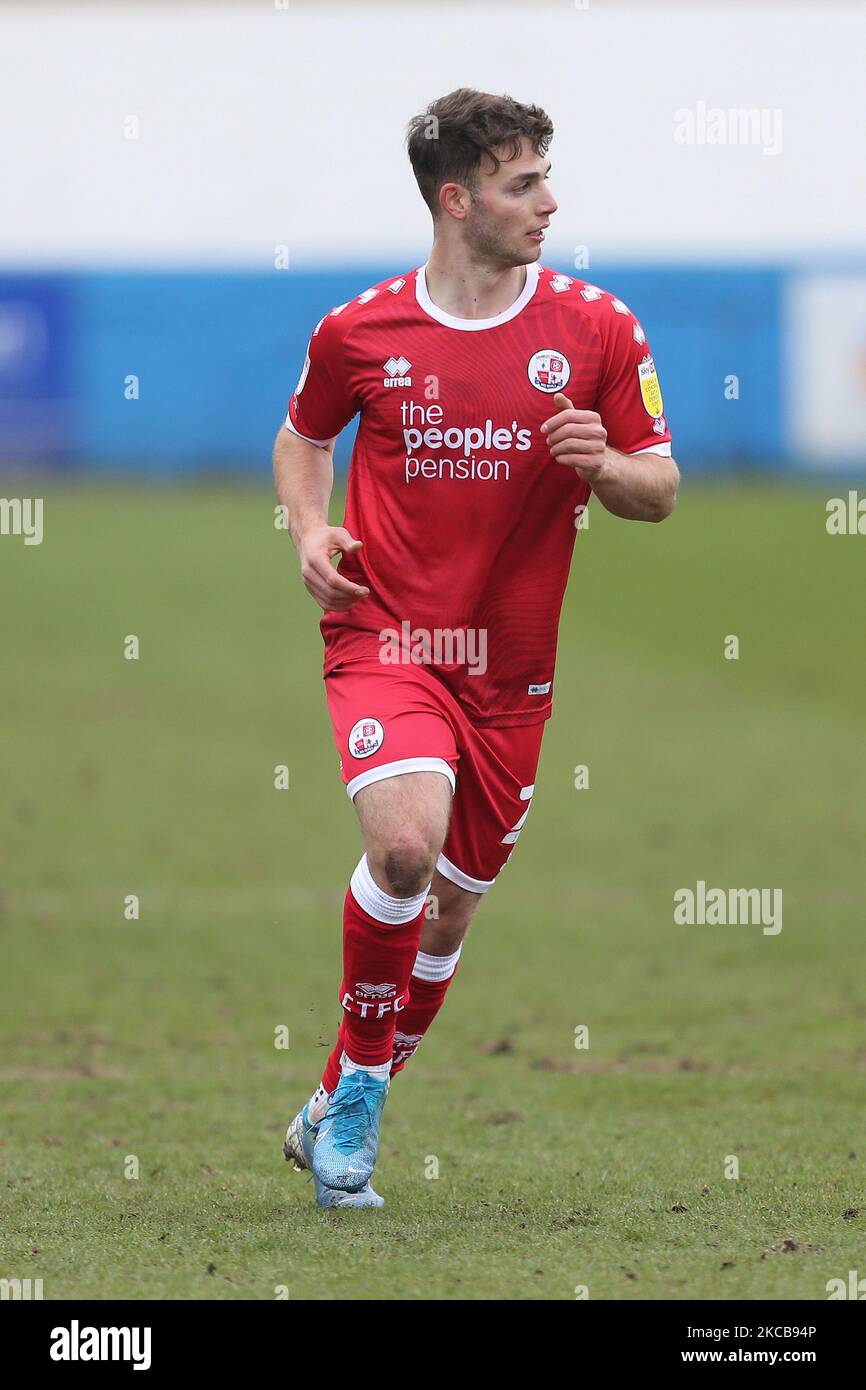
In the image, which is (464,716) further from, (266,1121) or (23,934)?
(23,934)

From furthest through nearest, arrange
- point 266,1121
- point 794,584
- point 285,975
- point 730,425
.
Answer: point 730,425, point 794,584, point 285,975, point 266,1121

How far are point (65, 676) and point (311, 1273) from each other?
13945 mm

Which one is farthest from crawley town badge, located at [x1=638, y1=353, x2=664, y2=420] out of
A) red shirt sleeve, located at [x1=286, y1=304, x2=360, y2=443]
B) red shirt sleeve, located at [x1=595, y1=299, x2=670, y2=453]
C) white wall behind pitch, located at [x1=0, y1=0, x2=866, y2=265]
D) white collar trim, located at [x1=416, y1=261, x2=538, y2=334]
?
white wall behind pitch, located at [x1=0, y1=0, x2=866, y2=265]

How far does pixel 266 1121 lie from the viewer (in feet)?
21.2

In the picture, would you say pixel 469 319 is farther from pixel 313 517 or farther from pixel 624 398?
pixel 313 517

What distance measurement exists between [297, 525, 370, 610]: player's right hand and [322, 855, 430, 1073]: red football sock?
66 cm

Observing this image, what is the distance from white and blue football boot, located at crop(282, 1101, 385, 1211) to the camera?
5.23 m

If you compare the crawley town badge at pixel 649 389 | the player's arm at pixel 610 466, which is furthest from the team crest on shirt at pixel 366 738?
the crawley town badge at pixel 649 389

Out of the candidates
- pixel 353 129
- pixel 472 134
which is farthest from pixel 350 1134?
pixel 353 129

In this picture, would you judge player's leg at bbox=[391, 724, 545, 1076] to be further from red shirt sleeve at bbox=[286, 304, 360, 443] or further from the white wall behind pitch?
the white wall behind pitch

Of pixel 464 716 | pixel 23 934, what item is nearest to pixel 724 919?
pixel 23 934

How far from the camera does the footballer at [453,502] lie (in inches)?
206

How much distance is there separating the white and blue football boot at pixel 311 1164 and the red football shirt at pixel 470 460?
118 centimetres

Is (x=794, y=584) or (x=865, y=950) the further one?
(x=794, y=584)
